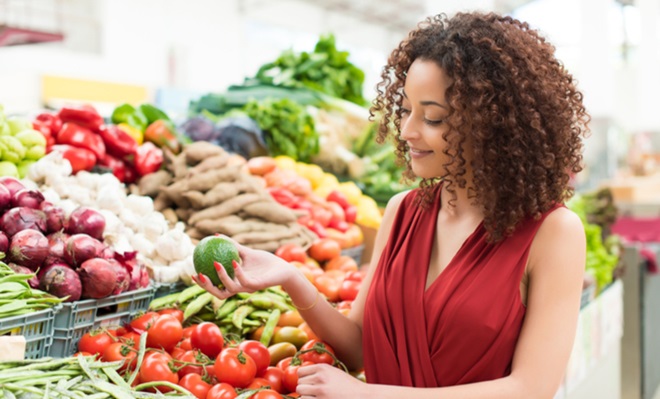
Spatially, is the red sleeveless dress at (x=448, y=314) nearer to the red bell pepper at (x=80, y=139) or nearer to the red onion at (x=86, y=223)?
the red onion at (x=86, y=223)

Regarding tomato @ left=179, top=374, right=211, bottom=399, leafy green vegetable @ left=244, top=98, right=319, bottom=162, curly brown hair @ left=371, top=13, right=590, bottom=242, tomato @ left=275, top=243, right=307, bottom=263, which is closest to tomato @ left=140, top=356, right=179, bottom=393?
tomato @ left=179, top=374, right=211, bottom=399

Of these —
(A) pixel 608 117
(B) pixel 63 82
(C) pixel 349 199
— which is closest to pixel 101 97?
(B) pixel 63 82

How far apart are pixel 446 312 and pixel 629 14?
20.0 m

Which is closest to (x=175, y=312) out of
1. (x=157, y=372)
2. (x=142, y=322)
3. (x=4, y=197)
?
(x=142, y=322)

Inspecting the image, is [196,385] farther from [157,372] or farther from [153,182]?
[153,182]

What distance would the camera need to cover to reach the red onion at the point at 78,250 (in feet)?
7.28

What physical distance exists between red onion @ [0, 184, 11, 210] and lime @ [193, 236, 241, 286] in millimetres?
894

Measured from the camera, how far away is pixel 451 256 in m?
1.99

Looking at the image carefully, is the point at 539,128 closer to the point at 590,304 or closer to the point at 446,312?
the point at 446,312

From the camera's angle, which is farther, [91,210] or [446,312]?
[91,210]

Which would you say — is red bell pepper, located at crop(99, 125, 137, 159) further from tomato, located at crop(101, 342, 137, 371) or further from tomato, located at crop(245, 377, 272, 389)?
tomato, located at crop(245, 377, 272, 389)

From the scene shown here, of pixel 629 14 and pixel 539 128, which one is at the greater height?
pixel 629 14

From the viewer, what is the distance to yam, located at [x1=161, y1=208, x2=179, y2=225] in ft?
10.3

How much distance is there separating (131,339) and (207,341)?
0.76ft
